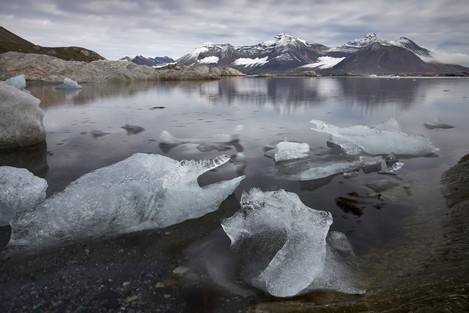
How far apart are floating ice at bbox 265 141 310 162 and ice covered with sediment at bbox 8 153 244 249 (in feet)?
6.92

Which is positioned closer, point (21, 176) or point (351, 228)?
point (351, 228)

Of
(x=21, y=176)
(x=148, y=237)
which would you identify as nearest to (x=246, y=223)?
(x=148, y=237)

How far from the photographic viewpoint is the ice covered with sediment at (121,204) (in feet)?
11.1

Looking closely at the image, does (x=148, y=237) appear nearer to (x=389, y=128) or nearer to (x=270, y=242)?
(x=270, y=242)

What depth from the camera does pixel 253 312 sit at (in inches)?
93.2

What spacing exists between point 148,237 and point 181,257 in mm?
597

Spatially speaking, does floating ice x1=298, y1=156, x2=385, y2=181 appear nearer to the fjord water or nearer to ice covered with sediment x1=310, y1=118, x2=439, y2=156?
the fjord water

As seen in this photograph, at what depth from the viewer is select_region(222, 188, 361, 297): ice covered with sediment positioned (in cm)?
264

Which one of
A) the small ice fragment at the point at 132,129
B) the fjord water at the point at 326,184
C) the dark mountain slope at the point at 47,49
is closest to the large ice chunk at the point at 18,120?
the fjord water at the point at 326,184

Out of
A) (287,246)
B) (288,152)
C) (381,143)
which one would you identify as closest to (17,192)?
(287,246)

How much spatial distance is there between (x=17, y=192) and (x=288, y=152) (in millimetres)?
4856

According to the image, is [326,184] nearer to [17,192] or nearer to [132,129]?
[17,192]

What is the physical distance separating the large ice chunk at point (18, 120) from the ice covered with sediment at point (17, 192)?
3.65 metres

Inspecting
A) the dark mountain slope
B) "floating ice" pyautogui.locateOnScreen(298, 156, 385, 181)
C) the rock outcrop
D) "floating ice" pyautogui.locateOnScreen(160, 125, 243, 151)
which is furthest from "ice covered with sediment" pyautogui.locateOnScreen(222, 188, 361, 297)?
the dark mountain slope
